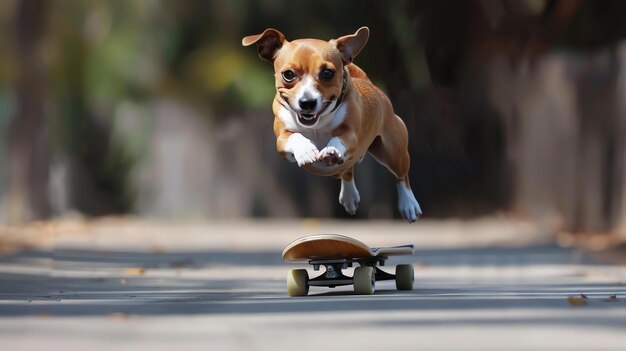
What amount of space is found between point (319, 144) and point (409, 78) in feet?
36.5

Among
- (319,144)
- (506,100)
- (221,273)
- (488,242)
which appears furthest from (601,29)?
(319,144)

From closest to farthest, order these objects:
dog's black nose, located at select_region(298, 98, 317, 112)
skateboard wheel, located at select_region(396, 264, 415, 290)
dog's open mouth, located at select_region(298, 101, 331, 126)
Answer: dog's black nose, located at select_region(298, 98, 317, 112), dog's open mouth, located at select_region(298, 101, 331, 126), skateboard wheel, located at select_region(396, 264, 415, 290)

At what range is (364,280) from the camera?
8703 mm

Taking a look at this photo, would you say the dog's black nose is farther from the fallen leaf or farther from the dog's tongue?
the fallen leaf

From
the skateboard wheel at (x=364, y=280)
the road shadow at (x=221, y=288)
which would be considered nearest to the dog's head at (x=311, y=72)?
the road shadow at (x=221, y=288)

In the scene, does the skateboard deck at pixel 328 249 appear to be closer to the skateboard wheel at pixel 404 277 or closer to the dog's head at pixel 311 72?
the skateboard wheel at pixel 404 277

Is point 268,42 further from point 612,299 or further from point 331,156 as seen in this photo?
point 612,299

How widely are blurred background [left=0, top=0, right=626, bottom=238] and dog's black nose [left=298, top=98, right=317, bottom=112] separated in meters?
10.6

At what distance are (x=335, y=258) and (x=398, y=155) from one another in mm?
1219

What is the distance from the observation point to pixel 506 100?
60.4 feet

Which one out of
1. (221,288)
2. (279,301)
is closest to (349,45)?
(279,301)

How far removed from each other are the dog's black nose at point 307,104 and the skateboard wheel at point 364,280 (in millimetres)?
2553

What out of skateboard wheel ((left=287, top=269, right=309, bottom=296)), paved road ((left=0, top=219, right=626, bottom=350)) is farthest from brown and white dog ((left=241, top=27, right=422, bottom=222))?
skateboard wheel ((left=287, top=269, right=309, bottom=296))

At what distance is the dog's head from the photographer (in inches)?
247
